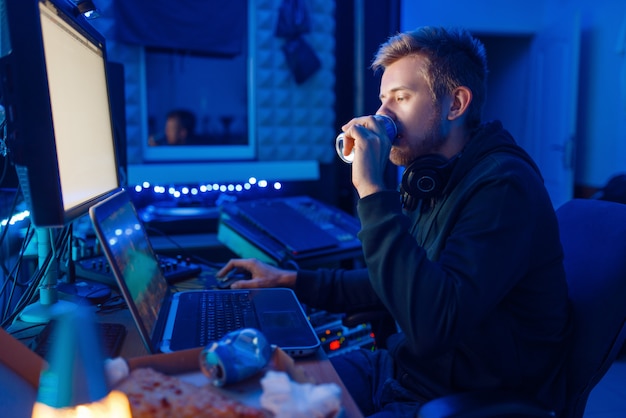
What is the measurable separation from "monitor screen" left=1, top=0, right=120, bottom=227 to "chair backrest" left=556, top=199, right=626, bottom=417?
3.26ft

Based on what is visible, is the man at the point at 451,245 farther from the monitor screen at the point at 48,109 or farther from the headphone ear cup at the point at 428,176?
the monitor screen at the point at 48,109

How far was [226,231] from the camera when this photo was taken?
71.5 inches

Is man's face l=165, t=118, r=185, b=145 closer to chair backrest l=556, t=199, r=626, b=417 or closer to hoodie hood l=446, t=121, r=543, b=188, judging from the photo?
hoodie hood l=446, t=121, r=543, b=188

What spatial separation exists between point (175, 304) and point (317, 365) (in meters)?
0.42

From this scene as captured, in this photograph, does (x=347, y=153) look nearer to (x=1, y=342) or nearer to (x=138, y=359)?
(x=138, y=359)

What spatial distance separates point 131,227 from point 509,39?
528 centimetres

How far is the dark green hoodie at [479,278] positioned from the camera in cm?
95

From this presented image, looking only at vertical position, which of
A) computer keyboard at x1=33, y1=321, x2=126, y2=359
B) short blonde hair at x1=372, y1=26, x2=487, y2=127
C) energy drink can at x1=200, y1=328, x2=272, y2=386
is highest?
short blonde hair at x1=372, y1=26, x2=487, y2=127

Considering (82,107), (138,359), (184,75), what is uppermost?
(184,75)

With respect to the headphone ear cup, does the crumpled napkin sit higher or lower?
lower

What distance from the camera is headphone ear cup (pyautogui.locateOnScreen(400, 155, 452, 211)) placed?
1.18 meters

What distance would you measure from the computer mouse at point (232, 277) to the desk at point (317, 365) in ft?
1.05

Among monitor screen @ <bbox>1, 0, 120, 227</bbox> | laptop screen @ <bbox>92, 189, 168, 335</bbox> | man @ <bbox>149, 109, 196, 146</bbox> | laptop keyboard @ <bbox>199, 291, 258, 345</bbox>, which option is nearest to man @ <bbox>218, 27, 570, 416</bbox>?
laptop keyboard @ <bbox>199, 291, 258, 345</bbox>

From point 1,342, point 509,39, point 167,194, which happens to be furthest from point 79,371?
point 509,39
